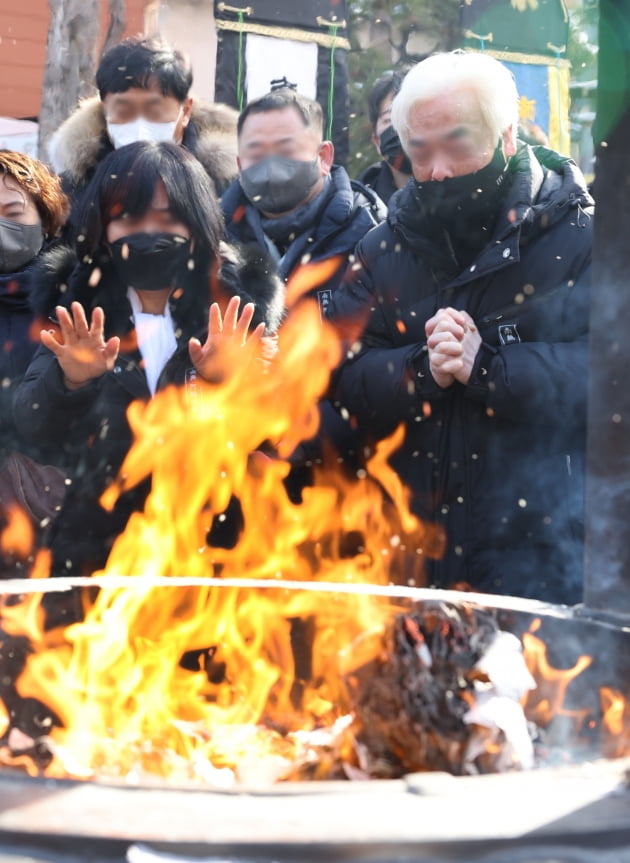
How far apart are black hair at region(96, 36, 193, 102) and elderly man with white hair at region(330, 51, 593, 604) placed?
122 cm

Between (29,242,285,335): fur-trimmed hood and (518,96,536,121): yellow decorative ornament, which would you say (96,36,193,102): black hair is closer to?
(29,242,285,335): fur-trimmed hood

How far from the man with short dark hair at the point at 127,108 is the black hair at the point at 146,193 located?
31.8 inches

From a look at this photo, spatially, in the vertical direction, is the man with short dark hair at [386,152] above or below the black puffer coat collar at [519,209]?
above

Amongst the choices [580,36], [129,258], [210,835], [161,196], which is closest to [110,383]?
[129,258]

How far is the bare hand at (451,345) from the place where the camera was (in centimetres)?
271

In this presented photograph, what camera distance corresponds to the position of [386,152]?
443 cm

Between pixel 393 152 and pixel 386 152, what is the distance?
58 millimetres

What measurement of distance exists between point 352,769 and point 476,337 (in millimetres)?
1308

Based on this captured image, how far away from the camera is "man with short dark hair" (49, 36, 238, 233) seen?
3.79m

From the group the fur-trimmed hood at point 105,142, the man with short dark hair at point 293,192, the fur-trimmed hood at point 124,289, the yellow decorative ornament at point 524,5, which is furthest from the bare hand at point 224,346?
the yellow decorative ornament at point 524,5

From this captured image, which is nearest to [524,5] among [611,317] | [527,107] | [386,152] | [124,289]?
[527,107]

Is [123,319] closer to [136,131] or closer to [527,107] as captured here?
[136,131]

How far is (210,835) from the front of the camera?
105 centimetres

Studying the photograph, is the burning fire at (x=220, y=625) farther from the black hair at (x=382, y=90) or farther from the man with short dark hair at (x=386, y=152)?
the black hair at (x=382, y=90)
